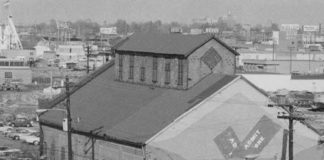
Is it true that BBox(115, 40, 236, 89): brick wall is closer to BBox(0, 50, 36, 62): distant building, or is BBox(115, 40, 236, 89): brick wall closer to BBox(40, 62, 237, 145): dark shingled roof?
BBox(40, 62, 237, 145): dark shingled roof

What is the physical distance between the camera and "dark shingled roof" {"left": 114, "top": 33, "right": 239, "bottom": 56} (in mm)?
32969

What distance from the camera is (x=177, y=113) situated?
30.1m

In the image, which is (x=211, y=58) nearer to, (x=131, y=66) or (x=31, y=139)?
(x=131, y=66)

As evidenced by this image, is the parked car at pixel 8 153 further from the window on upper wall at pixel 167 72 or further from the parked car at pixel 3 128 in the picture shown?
the parked car at pixel 3 128

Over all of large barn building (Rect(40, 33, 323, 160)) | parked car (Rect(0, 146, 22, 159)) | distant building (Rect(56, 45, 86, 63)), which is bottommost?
distant building (Rect(56, 45, 86, 63))

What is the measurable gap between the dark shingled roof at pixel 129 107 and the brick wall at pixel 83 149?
1.60ft

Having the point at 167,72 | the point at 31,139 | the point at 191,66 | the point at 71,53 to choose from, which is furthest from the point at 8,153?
the point at 71,53

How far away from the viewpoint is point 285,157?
31.3 meters

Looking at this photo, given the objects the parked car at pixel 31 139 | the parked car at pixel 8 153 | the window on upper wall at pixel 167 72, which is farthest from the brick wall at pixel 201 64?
the parked car at pixel 31 139

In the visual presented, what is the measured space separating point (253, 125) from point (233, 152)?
1.67m

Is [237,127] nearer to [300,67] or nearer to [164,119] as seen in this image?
[164,119]

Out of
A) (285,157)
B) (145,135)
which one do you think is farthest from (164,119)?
(285,157)

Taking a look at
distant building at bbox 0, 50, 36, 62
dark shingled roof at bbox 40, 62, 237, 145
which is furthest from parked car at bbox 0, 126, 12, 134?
distant building at bbox 0, 50, 36, 62

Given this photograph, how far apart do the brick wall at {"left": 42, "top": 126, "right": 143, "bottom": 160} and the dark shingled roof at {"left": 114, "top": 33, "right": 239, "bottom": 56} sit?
549 cm
